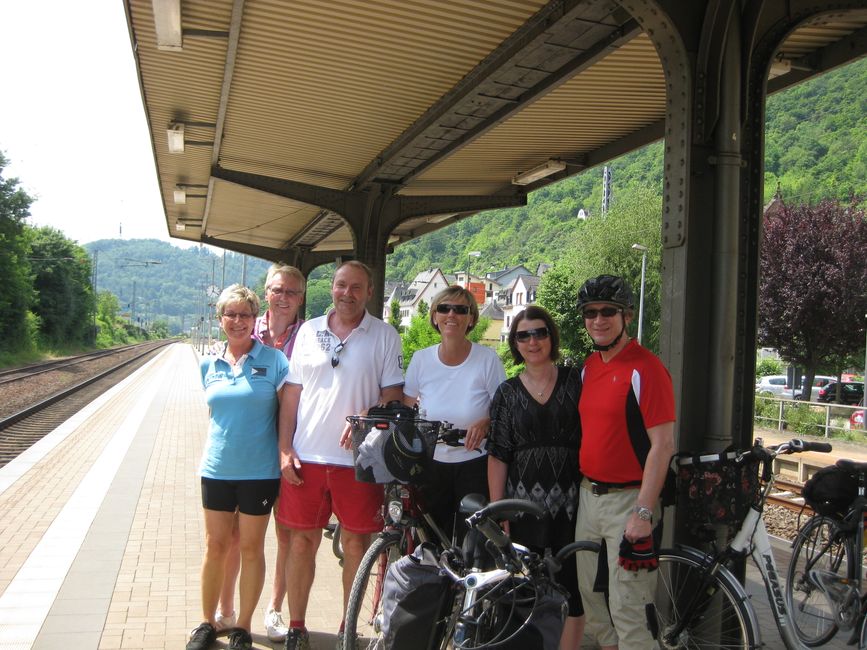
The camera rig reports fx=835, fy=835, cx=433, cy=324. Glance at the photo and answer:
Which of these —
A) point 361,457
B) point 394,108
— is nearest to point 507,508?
point 361,457

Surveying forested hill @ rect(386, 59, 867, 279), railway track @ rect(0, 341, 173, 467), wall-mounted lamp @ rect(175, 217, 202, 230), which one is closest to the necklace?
railway track @ rect(0, 341, 173, 467)

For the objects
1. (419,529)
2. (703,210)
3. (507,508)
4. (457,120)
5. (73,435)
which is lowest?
(73,435)

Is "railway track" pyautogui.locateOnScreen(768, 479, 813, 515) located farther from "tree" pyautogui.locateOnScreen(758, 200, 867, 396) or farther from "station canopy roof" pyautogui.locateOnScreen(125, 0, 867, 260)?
"tree" pyautogui.locateOnScreen(758, 200, 867, 396)

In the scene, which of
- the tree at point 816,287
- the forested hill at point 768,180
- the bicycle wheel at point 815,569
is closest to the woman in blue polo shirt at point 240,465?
the bicycle wheel at point 815,569

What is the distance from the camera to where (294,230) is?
60.8 ft

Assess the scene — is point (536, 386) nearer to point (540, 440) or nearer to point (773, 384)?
point (540, 440)

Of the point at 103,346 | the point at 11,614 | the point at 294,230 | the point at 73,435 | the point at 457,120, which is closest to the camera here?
the point at 11,614

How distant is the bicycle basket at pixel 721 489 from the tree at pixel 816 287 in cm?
3178

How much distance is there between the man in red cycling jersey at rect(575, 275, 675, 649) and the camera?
3570mm

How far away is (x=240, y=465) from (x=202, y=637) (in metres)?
0.99

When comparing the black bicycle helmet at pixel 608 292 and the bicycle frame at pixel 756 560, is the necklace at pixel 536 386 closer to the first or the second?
the black bicycle helmet at pixel 608 292

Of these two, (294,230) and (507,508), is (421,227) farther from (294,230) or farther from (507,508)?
(507,508)

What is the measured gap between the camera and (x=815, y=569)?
531 cm

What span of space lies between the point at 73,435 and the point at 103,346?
70.2 metres
